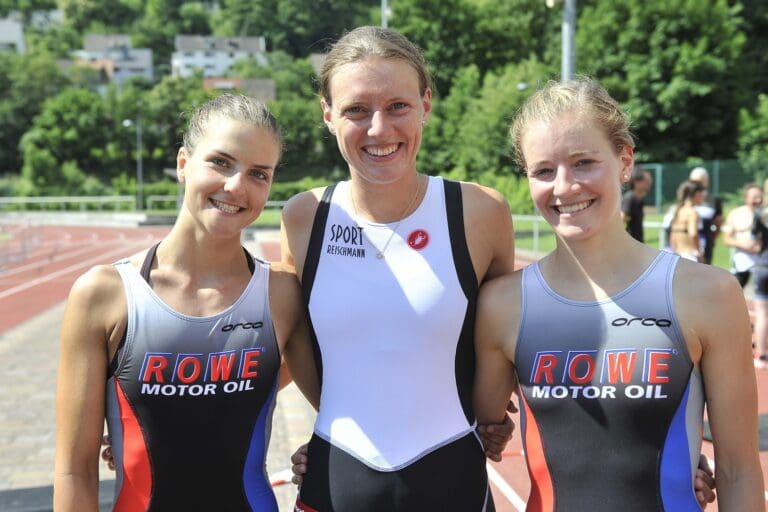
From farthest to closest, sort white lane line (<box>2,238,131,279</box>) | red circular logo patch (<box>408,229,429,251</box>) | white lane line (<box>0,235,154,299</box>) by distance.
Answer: white lane line (<box>2,238,131,279</box>)
white lane line (<box>0,235,154,299</box>)
red circular logo patch (<box>408,229,429,251</box>)

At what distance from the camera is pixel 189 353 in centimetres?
229

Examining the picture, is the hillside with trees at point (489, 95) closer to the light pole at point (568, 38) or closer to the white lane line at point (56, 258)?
the light pole at point (568, 38)

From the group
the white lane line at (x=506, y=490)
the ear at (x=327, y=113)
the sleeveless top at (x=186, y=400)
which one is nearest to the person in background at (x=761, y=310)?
the white lane line at (x=506, y=490)

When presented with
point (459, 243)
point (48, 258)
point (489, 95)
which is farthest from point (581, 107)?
point (489, 95)

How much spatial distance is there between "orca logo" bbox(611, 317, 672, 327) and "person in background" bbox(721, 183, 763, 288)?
7127 mm

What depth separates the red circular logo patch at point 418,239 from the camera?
246 centimetres

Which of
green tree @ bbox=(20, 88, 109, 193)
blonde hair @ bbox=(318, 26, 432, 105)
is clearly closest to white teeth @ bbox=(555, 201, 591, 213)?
blonde hair @ bbox=(318, 26, 432, 105)

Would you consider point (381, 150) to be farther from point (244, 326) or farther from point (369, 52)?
point (244, 326)

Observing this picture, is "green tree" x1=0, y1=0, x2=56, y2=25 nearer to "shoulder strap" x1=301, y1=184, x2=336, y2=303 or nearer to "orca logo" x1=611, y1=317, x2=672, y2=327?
"shoulder strap" x1=301, y1=184, x2=336, y2=303

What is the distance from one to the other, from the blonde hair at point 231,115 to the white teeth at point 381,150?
0.94 ft

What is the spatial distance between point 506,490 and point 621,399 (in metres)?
2.93

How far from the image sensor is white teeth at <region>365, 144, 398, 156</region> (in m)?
2.38

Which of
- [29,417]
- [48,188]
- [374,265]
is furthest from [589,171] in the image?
[48,188]

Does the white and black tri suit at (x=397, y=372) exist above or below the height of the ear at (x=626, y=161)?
below
